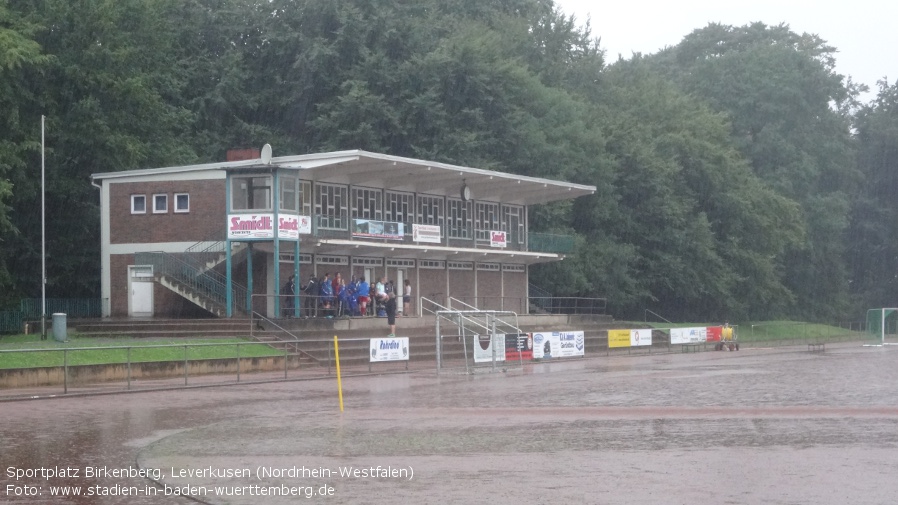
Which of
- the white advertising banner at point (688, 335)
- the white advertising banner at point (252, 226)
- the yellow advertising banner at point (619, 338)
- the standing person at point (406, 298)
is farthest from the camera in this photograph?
the white advertising banner at point (688, 335)

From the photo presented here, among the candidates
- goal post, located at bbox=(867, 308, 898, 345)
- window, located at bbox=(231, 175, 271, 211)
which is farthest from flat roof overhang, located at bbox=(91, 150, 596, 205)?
goal post, located at bbox=(867, 308, 898, 345)

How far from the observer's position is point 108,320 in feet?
138

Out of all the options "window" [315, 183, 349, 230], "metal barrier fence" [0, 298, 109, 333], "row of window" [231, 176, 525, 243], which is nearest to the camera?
"row of window" [231, 176, 525, 243]

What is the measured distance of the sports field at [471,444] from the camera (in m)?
12.0

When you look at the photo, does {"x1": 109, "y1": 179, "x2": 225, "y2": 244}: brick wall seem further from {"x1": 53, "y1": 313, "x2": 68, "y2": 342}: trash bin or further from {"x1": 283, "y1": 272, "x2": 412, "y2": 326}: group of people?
{"x1": 53, "y1": 313, "x2": 68, "y2": 342}: trash bin

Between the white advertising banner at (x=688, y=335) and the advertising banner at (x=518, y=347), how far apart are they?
13.8 m

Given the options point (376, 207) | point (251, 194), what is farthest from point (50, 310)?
point (376, 207)

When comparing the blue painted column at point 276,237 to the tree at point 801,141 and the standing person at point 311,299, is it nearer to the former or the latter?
the standing person at point 311,299

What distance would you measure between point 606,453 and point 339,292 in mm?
28975

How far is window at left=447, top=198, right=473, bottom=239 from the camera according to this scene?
5444 cm

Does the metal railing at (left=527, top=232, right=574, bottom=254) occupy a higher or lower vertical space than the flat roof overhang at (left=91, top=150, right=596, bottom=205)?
lower

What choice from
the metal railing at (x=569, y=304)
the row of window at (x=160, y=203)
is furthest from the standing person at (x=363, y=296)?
the metal railing at (x=569, y=304)

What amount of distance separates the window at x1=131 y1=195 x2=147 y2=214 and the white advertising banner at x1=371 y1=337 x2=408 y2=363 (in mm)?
15672

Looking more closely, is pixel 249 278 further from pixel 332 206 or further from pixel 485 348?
pixel 485 348
